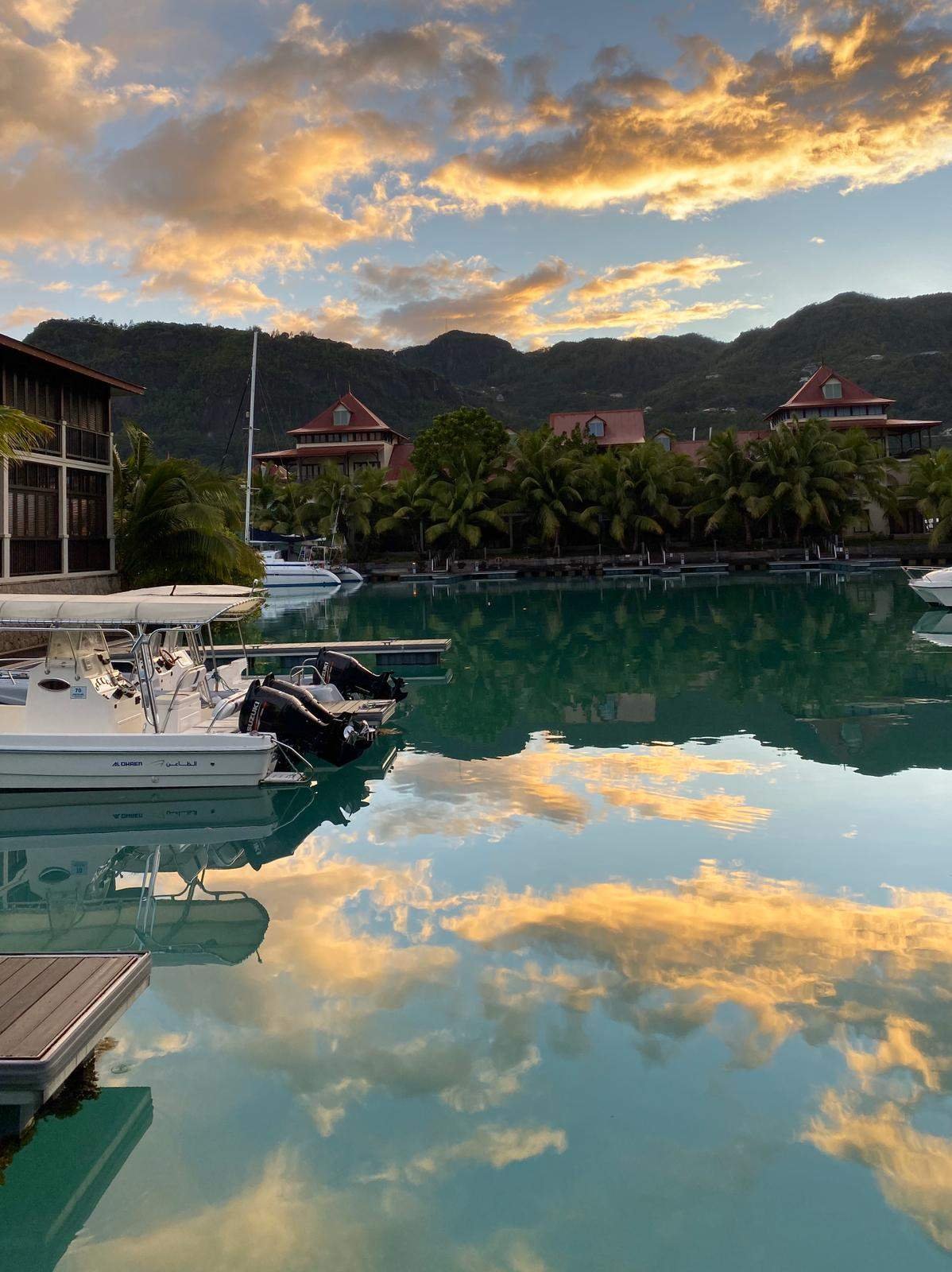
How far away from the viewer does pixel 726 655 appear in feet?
79.0

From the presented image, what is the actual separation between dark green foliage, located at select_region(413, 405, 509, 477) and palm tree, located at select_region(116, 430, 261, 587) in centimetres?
3159

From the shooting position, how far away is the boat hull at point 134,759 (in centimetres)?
1223

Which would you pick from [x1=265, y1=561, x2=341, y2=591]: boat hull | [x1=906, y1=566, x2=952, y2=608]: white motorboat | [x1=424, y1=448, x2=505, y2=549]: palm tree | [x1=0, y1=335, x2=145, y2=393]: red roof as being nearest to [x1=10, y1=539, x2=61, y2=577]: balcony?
[x1=0, y1=335, x2=145, y2=393]: red roof

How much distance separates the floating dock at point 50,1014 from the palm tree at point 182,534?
21737 mm

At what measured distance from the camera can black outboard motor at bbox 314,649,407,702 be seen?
18.0m

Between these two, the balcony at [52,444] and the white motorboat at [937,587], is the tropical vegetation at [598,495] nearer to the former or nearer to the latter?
the white motorboat at [937,587]

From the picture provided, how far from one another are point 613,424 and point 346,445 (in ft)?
69.9

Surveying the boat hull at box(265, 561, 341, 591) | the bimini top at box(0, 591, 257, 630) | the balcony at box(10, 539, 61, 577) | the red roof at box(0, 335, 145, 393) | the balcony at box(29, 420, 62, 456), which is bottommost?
the boat hull at box(265, 561, 341, 591)

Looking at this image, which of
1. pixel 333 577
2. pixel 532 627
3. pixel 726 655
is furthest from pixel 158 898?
pixel 333 577

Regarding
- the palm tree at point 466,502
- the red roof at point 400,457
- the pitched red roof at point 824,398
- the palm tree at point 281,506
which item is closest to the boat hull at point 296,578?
the palm tree at point 466,502

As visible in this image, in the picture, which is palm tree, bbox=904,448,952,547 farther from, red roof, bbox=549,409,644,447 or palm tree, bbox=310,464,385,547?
palm tree, bbox=310,464,385,547

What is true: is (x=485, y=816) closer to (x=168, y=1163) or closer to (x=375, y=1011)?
(x=375, y=1011)

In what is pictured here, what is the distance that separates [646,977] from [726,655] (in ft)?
58.0

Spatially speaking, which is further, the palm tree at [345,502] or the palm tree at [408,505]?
the palm tree at [345,502]
